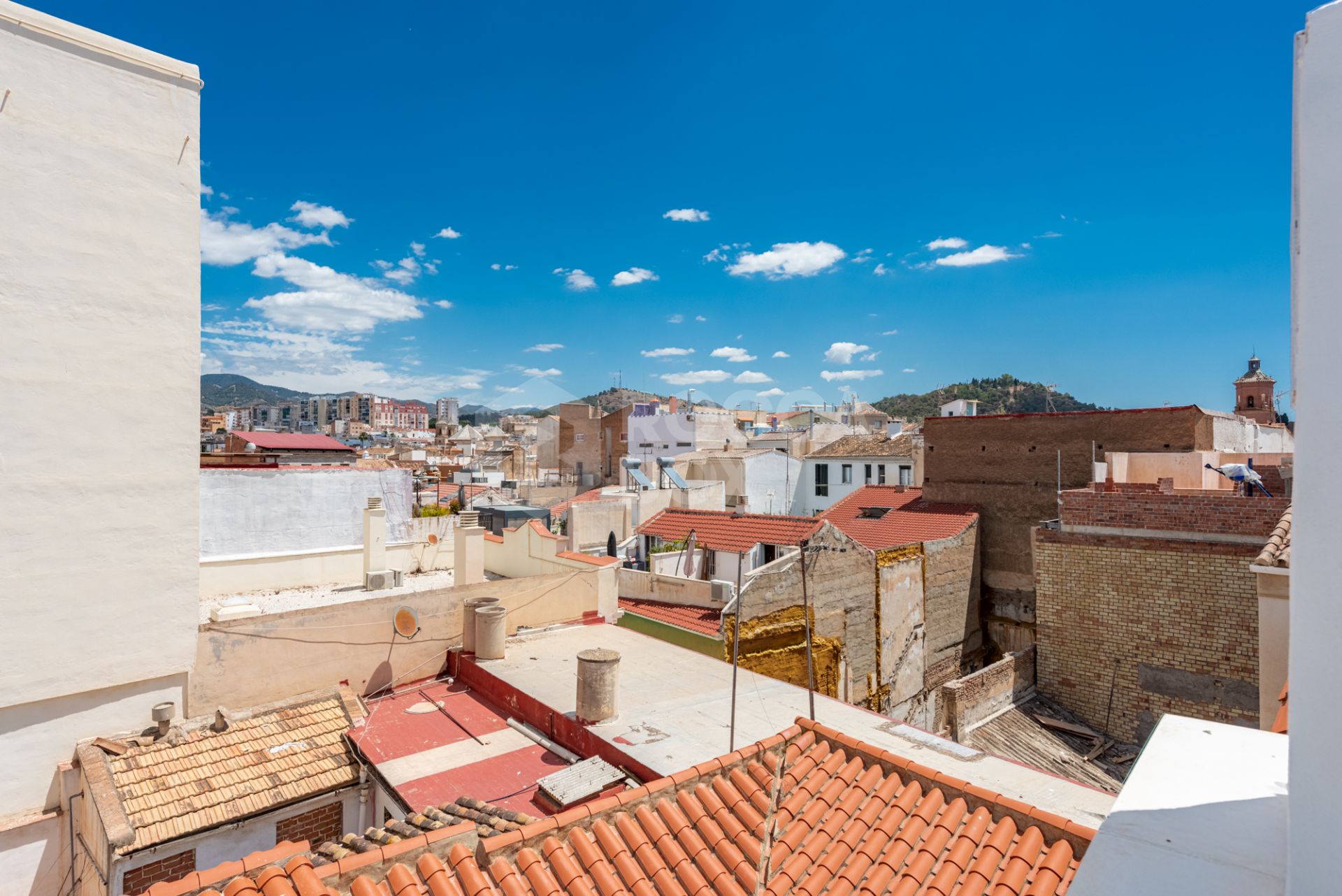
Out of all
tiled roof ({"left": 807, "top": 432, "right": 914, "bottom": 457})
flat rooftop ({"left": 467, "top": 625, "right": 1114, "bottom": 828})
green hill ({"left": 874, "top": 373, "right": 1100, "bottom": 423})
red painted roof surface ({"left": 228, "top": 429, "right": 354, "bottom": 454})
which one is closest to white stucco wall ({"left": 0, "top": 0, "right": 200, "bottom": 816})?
flat rooftop ({"left": 467, "top": 625, "right": 1114, "bottom": 828})

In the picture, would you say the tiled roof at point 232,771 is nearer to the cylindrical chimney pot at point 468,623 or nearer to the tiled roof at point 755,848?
the cylindrical chimney pot at point 468,623

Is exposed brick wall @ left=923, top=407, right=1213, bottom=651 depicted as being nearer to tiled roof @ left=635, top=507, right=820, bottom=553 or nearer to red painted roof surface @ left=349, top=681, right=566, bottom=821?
tiled roof @ left=635, top=507, right=820, bottom=553

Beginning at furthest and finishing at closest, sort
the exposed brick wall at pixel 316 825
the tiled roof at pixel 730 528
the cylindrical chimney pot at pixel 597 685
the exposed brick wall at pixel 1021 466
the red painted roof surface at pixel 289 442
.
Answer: the red painted roof surface at pixel 289 442
the exposed brick wall at pixel 1021 466
the tiled roof at pixel 730 528
the cylindrical chimney pot at pixel 597 685
the exposed brick wall at pixel 316 825

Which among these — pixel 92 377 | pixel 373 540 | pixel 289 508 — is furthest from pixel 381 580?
pixel 92 377

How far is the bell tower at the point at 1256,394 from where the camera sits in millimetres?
46250

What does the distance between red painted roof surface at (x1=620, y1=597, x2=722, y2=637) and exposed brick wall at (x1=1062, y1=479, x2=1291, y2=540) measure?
10.0 metres

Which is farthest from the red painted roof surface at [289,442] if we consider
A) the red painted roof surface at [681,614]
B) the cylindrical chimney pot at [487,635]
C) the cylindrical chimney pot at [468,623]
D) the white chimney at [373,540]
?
the cylindrical chimney pot at [487,635]

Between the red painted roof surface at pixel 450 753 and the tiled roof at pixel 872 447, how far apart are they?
3036cm

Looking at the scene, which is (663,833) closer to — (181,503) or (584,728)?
(584,728)

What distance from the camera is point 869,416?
69.8 meters

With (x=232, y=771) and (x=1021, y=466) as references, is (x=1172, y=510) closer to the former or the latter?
(x=1021, y=466)

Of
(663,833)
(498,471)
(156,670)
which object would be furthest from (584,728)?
(498,471)

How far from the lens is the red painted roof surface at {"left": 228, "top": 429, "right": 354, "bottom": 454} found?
24875 millimetres

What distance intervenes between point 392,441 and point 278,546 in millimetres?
72492
